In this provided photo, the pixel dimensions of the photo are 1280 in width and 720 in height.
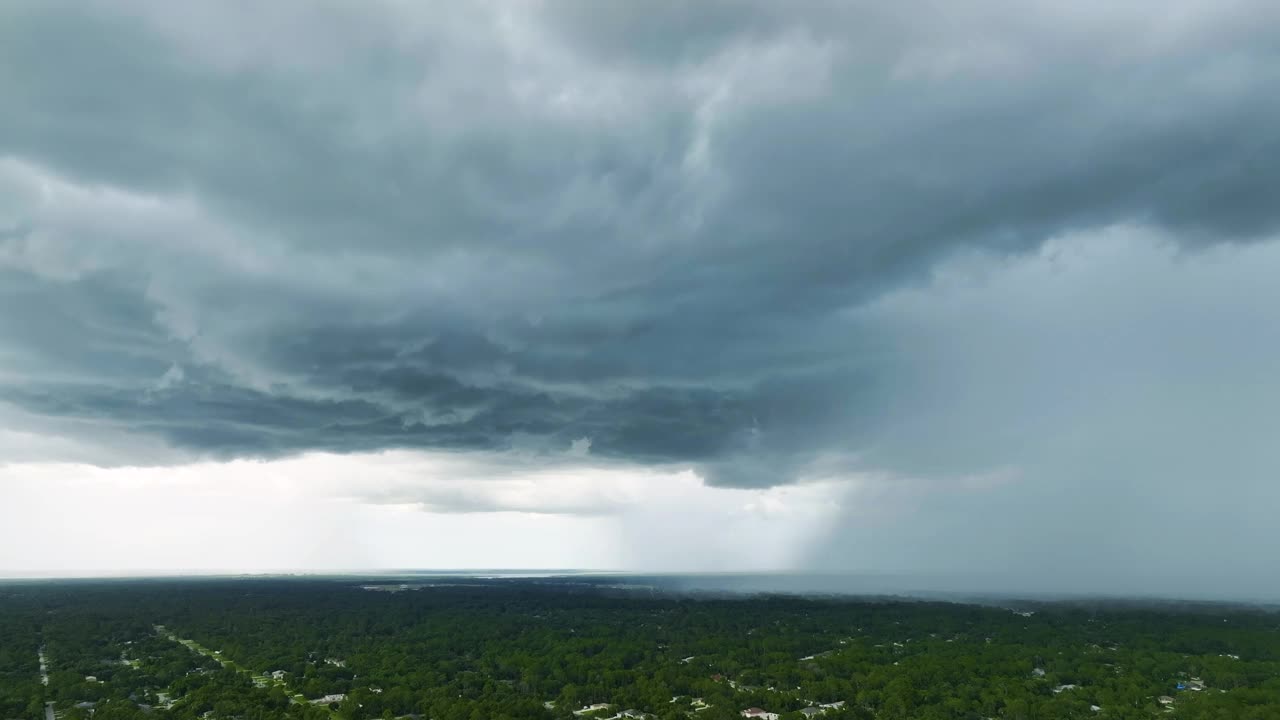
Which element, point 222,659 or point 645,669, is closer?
point 645,669

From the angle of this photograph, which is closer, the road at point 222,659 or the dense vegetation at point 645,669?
the dense vegetation at point 645,669

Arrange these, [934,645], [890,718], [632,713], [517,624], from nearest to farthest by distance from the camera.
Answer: [890,718], [632,713], [934,645], [517,624]

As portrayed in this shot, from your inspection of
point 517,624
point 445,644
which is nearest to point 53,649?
point 445,644

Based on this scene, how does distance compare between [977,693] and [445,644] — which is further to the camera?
[445,644]

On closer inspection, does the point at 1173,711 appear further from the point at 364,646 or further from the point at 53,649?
the point at 53,649

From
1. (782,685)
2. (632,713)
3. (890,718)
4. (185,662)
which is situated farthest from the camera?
(185,662)

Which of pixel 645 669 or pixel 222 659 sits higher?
pixel 645 669

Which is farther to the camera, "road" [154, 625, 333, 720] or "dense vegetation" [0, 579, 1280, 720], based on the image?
"road" [154, 625, 333, 720]
